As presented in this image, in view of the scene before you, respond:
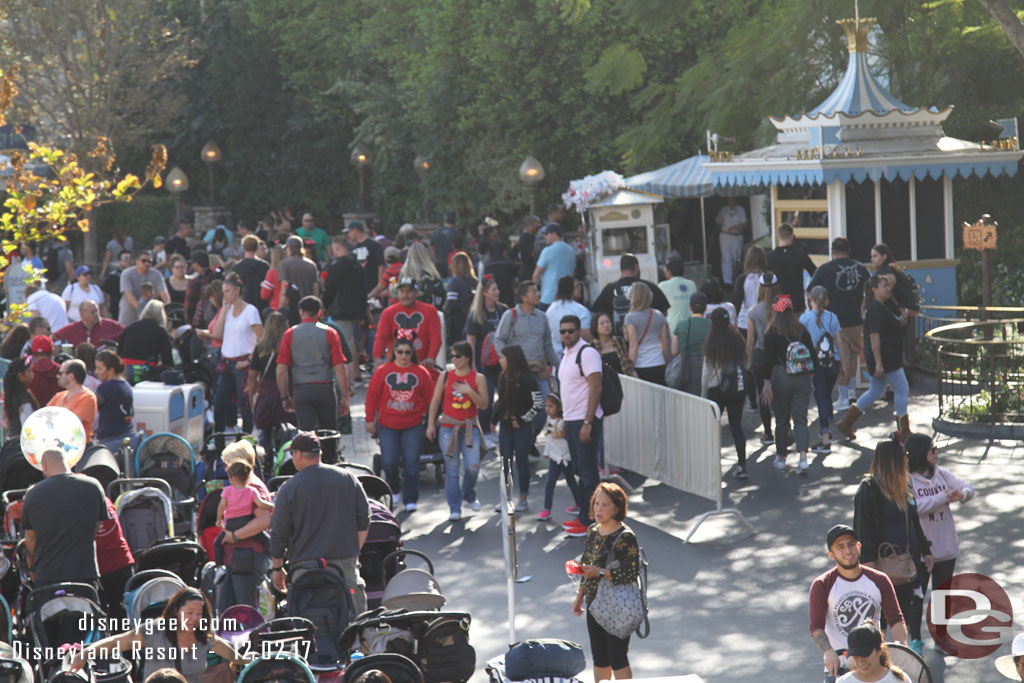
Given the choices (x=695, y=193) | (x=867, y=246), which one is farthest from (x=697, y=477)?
(x=695, y=193)

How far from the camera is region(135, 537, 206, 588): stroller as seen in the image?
925 centimetres

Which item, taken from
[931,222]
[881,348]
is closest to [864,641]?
[881,348]

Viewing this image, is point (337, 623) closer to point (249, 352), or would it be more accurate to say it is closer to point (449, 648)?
point (449, 648)

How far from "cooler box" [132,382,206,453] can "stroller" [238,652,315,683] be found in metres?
6.45

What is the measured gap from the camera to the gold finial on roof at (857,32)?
18938 mm

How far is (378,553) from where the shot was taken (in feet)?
31.4

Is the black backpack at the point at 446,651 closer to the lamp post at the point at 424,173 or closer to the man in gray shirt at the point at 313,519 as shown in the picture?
the man in gray shirt at the point at 313,519

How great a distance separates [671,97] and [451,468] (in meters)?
14.6

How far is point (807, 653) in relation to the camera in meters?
8.80

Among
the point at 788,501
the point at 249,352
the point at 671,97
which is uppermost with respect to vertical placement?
the point at 671,97

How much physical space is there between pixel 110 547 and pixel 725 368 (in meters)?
6.25

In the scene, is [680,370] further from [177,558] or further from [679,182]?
[679,182]

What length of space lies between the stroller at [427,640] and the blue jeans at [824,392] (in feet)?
22.8

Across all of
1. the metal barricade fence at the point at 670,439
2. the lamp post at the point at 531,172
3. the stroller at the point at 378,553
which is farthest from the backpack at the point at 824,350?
the lamp post at the point at 531,172
